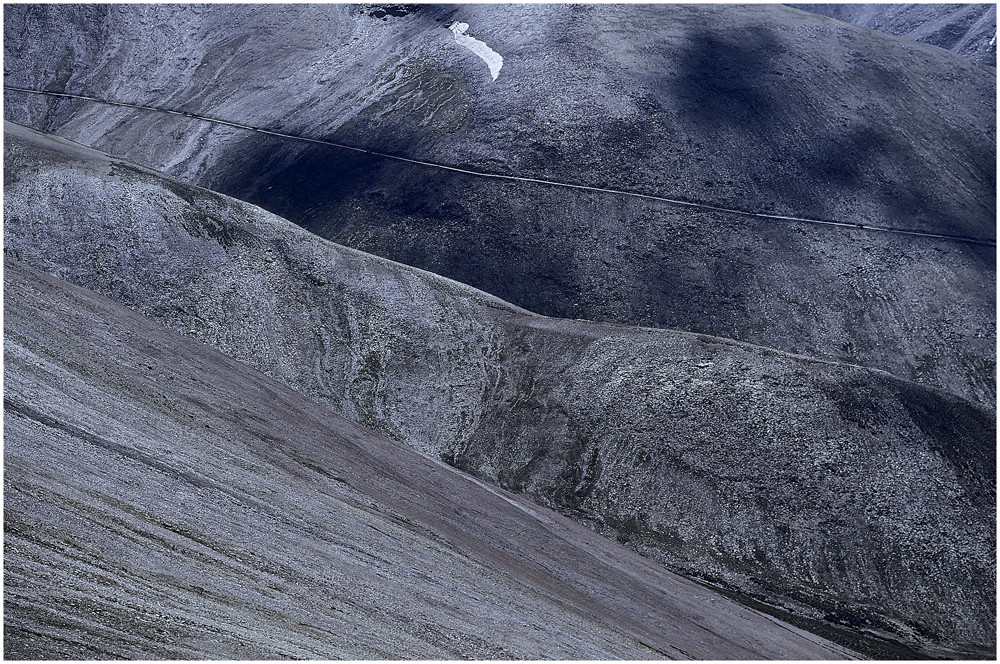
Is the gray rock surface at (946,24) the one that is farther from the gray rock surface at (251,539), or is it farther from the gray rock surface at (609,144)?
the gray rock surface at (251,539)

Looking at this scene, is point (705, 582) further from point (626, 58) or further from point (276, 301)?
point (626, 58)

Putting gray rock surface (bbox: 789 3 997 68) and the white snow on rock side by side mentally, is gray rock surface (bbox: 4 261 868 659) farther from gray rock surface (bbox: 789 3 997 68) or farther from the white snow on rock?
gray rock surface (bbox: 789 3 997 68)

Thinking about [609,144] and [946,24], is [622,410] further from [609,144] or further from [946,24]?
[946,24]

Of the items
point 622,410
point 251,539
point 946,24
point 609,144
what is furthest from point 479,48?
point 946,24

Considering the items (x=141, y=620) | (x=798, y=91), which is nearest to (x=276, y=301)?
(x=141, y=620)

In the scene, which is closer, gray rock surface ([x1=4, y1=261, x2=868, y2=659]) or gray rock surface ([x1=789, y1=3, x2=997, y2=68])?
gray rock surface ([x1=4, y1=261, x2=868, y2=659])

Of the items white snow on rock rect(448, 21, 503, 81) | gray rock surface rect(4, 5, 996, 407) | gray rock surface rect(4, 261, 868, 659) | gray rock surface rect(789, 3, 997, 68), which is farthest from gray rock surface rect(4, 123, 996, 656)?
gray rock surface rect(789, 3, 997, 68)
